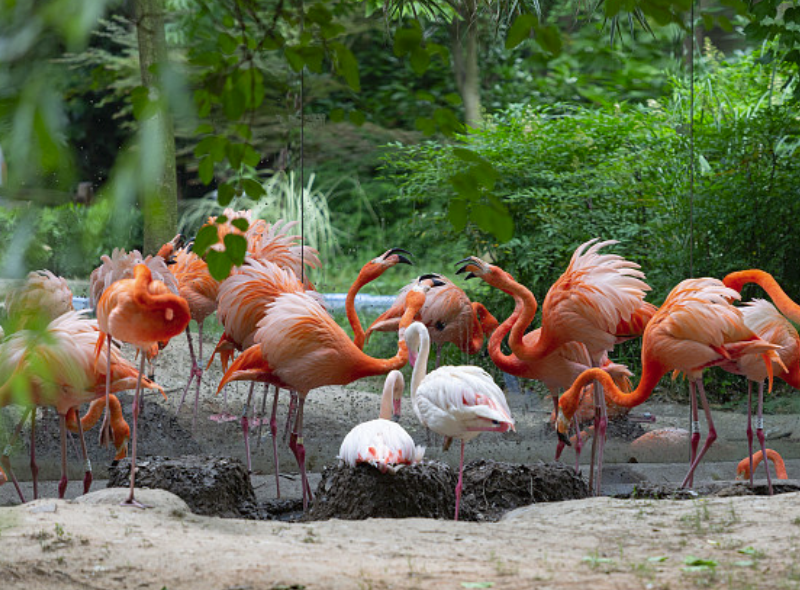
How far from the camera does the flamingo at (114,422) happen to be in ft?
12.6

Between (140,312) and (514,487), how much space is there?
5.64ft

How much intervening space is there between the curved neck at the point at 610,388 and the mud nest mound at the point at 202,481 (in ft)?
4.60

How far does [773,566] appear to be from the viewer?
7.20 ft

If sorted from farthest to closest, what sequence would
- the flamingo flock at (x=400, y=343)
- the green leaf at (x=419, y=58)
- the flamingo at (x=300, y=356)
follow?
the flamingo at (x=300, y=356) < the flamingo flock at (x=400, y=343) < the green leaf at (x=419, y=58)

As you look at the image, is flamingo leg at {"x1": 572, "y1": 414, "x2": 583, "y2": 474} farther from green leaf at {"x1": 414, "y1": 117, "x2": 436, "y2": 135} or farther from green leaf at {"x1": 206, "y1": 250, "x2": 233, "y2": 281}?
green leaf at {"x1": 206, "y1": 250, "x2": 233, "y2": 281}

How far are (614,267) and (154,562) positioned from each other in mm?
2686

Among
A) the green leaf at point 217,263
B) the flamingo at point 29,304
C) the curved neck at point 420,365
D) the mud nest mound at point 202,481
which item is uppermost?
the flamingo at point 29,304

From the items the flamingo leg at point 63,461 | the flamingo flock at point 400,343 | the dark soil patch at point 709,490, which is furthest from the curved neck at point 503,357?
the flamingo leg at point 63,461

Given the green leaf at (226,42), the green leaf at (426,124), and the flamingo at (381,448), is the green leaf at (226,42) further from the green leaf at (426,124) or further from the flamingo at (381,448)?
the flamingo at (381,448)

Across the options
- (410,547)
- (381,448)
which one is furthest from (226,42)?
(381,448)

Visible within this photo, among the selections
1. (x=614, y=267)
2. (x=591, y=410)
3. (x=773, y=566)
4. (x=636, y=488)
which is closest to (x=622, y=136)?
(x=614, y=267)

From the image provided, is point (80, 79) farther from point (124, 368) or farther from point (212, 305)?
point (212, 305)

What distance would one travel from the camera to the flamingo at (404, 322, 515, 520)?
3.22 m

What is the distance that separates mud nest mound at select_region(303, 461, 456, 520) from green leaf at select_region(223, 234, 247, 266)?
1.66 meters
